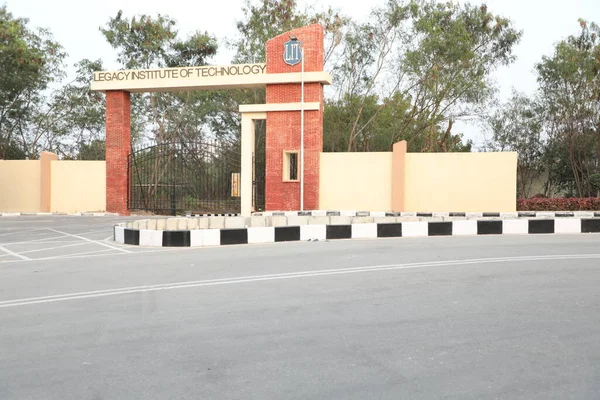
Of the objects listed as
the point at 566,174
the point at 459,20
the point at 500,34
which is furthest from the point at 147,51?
the point at 566,174

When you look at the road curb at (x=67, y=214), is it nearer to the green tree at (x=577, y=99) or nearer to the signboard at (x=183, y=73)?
the signboard at (x=183, y=73)

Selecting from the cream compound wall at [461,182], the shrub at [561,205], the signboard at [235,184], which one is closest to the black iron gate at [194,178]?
the signboard at [235,184]

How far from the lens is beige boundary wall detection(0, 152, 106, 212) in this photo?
933 inches

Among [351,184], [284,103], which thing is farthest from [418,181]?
[284,103]

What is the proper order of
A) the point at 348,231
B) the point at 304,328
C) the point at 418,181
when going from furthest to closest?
the point at 418,181 < the point at 348,231 < the point at 304,328

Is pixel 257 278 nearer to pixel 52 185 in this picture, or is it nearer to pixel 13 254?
pixel 13 254

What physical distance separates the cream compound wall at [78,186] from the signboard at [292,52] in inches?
328

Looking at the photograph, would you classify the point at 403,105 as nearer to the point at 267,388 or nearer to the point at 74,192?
the point at 74,192

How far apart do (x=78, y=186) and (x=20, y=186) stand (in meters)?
2.58

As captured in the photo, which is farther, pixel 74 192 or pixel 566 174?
pixel 566 174

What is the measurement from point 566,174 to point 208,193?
1821 cm

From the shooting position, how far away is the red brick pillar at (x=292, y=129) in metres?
20.8

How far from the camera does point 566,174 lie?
30.0 m

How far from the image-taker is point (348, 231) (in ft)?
39.0
